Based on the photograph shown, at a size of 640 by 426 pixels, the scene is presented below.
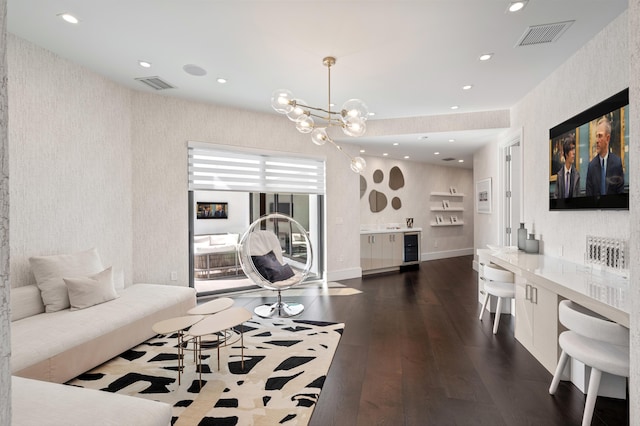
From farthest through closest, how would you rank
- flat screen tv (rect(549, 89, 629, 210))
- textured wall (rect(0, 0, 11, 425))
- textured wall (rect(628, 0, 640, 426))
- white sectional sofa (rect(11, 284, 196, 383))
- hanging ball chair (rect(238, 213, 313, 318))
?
hanging ball chair (rect(238, 213, 313, 318))
flat screen tv (rect(549, 89, 629, 210))
white sectional sofa (rect(11, 284, 196, 383))
textured wall (rect(628, 0, 640, 426))
textured wall (rect(0, 0, 11, 425))

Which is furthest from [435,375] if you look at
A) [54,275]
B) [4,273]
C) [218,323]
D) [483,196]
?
[483,196]

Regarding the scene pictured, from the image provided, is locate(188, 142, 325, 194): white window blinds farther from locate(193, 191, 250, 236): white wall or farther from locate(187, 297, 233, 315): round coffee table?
locate(187, 297, 233, 315): round coffee table

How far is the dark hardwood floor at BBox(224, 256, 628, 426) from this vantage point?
203cm

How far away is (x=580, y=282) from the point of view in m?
2.22

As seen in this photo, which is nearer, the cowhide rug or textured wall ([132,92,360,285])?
the cowhide rug

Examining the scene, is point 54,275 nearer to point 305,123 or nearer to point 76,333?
point 76,333

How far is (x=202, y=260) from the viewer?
4926mm

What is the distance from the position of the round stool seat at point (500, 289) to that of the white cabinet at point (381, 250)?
2.99 meters

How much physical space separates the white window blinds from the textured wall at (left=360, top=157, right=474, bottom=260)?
2.14m

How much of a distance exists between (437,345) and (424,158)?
5499 mm

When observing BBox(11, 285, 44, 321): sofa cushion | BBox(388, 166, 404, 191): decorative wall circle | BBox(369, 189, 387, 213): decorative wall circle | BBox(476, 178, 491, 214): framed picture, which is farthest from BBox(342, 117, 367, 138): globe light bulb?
BBox(388, 166, 404, 191): decorative wall circle

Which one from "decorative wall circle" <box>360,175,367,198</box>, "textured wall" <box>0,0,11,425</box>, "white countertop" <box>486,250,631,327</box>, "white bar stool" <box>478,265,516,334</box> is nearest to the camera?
"textured wall" <box>0,0,11,425</box>

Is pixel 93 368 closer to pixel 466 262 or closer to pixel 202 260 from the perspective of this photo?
pixel 202 260

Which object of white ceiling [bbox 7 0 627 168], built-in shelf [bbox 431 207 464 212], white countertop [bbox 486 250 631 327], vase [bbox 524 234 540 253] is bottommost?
white countertop [bbox 486 250 631 327]
